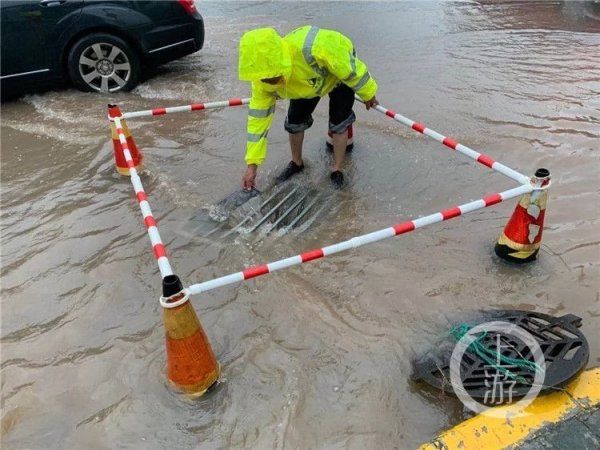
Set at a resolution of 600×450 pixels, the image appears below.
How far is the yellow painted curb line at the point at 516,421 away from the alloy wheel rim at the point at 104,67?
580 cm

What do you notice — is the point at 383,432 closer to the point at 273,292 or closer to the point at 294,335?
the point at 294,335

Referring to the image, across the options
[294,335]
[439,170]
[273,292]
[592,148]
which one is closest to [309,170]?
[439,170]

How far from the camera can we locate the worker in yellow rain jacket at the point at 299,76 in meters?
3.40

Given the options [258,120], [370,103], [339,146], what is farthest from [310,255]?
[339,146]

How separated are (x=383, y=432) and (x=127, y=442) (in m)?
1.29

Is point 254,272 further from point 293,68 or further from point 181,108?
point 181,108

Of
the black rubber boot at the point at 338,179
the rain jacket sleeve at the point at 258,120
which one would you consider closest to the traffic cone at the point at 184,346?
the rain jacket sleeve at the point at 258,120

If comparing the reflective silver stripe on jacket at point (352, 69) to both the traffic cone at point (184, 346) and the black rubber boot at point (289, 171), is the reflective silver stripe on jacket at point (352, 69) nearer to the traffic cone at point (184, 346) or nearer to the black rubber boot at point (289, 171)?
the black rubber boot at point (289, 171)

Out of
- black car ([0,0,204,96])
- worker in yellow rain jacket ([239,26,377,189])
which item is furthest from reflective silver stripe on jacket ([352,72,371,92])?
black car ([0,0,204,96])

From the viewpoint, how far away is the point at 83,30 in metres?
6.18

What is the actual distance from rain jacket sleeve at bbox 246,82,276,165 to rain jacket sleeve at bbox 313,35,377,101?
1.74 ft

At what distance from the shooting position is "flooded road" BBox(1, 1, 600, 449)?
272cm

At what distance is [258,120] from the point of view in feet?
13.0

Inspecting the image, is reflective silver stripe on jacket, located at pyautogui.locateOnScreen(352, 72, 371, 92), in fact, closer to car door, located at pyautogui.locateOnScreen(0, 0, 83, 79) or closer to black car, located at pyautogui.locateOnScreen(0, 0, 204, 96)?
black car, located at pyautogui.locateOnScreen(0, 0, 204, 96)
